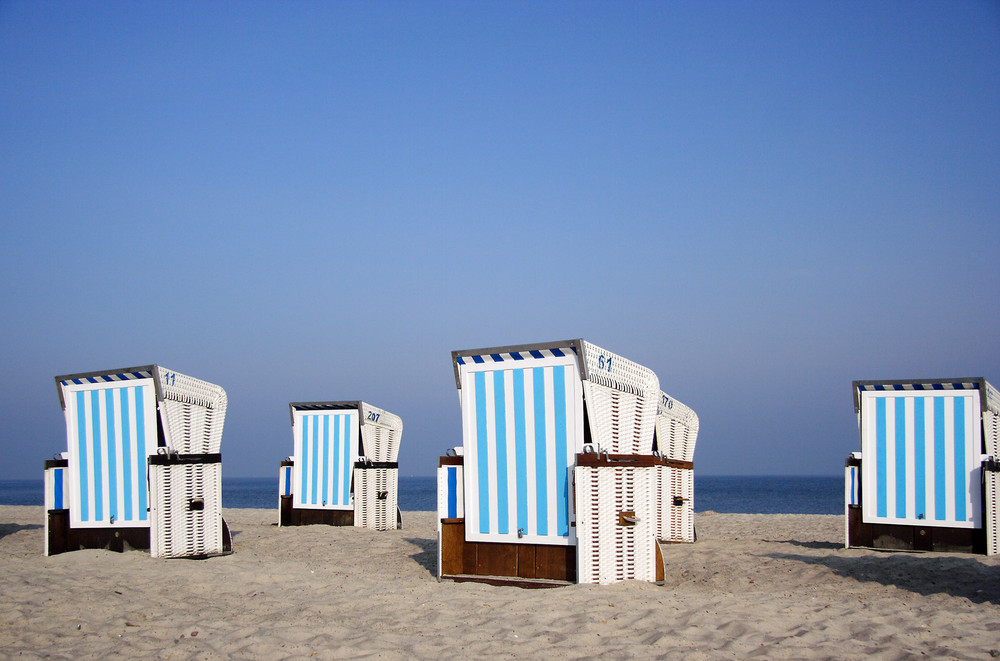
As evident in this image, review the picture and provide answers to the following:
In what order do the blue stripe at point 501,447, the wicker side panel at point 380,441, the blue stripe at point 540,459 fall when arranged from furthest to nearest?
1. the wicker side panel at point 380,441
2. the blue stripe at point 501,447
3. the blue stripe at point 540,459

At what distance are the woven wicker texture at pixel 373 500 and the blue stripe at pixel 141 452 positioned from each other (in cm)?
705

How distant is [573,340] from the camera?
29.9ft

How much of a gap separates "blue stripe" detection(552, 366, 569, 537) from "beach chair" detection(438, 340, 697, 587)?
12 millimetres

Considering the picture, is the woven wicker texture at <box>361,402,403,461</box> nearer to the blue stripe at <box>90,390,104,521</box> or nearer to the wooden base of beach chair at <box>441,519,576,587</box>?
the blue stripe at <box>90,390,104,521</box>

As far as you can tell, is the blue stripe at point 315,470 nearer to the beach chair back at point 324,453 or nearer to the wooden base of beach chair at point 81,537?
the beach chair back at point 324,453

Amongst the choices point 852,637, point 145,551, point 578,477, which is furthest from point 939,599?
point 145,551

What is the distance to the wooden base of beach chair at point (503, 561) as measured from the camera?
9195mm

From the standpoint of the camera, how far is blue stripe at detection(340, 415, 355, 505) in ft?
61.2

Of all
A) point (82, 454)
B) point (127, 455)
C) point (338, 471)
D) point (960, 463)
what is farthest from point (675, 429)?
point (82, 454)

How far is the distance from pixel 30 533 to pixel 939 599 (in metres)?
16.1

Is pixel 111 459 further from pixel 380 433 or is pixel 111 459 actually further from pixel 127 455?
pixel 380 433

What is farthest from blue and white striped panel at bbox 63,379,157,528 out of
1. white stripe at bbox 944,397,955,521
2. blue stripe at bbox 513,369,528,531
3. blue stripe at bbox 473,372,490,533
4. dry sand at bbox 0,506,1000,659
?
white stripe at bbox 944,397,955,521

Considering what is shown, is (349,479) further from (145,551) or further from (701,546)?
(701,546)

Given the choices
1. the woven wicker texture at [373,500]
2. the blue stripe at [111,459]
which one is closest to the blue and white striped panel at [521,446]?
the blue stripe at [111,459]
